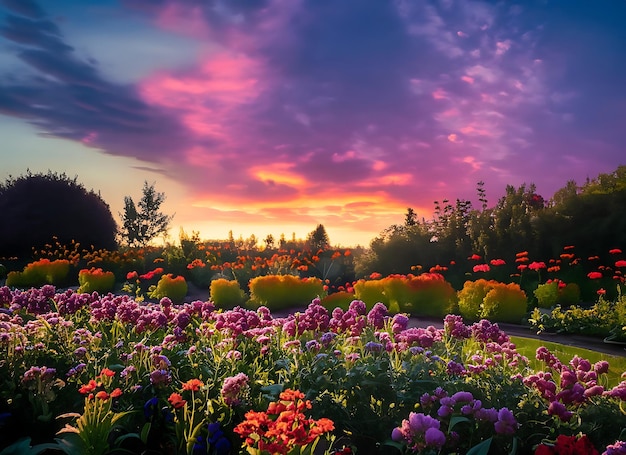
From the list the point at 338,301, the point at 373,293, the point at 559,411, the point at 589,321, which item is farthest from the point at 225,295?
the point at 559,411

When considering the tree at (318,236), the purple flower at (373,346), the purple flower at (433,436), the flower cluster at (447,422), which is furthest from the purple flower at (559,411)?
the tree at (318,236)

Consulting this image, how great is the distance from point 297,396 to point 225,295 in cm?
922

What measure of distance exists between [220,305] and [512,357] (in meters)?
7.81

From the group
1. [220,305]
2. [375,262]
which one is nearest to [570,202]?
[375,262]

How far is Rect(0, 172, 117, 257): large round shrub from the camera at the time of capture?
23859 millimetres

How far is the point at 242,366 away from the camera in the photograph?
190 inches

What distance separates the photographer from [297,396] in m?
3.06

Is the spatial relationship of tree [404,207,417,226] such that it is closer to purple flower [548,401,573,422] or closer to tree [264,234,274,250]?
tree [264,234,274,250]

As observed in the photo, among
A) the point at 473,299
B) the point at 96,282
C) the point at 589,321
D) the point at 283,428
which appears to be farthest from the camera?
the point at 96,282

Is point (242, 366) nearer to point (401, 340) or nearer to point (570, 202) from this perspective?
point (401, 340)

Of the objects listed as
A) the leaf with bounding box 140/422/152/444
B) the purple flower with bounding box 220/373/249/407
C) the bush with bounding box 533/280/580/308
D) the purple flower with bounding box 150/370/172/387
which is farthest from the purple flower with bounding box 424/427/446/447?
the bush with bounding box 533/280/580/308

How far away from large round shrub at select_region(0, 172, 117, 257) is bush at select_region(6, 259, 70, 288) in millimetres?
6751

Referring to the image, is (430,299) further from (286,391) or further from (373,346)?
(286,391)

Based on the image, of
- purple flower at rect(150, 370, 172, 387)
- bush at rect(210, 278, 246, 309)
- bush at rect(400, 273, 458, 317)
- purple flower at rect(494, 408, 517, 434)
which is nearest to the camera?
purple flower at rect(494, 408, 517, 434)
